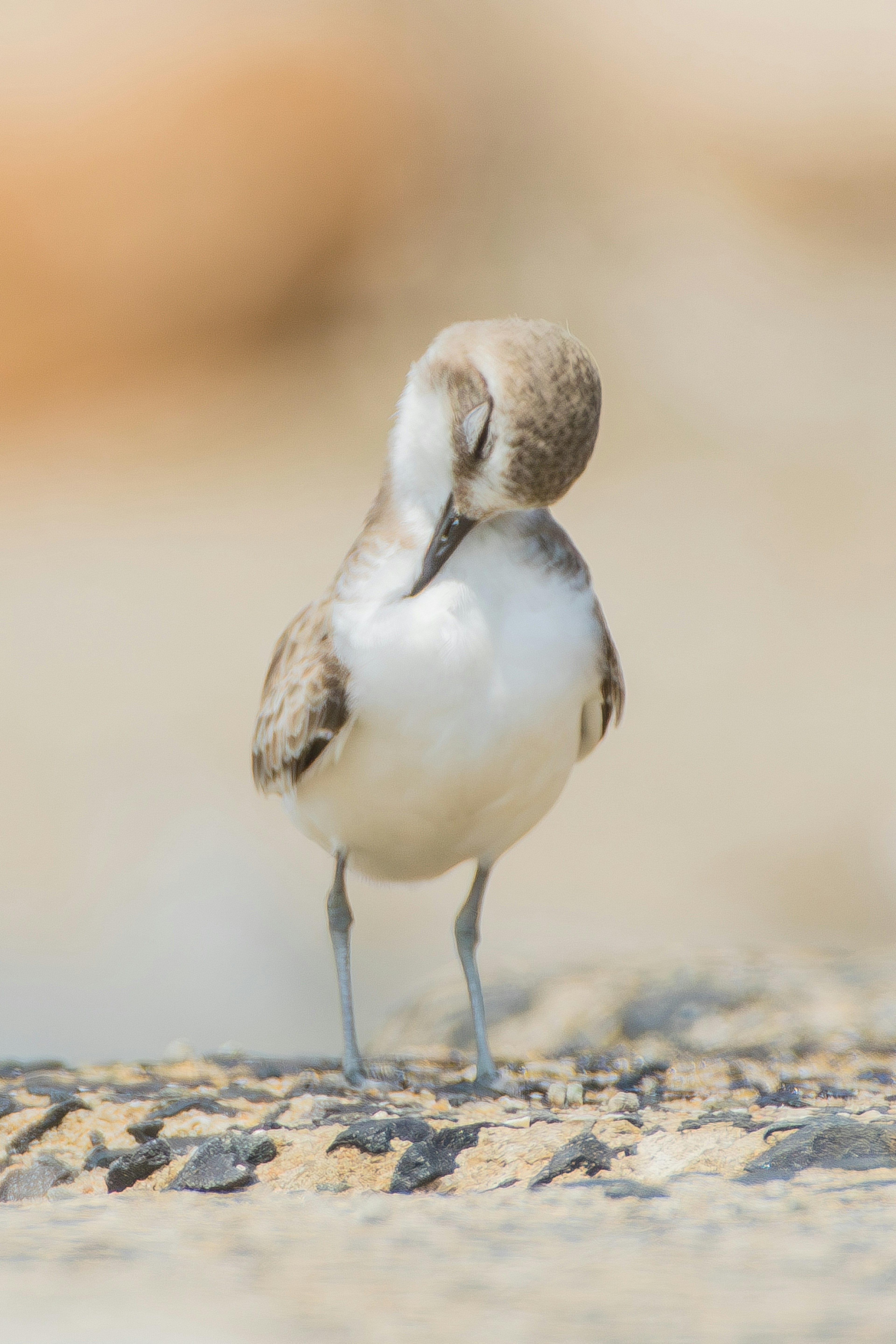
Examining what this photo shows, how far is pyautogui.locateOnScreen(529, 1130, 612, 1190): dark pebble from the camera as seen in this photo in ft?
7.55

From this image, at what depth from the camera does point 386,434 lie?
9375mm

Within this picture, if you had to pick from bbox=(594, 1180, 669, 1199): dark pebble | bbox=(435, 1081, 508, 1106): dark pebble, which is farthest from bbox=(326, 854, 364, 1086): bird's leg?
bbox=(594, 1180, 669, 1199): dark pebble

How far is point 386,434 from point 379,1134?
23.6 ft

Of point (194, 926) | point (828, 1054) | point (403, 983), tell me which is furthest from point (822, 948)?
point (194, 926)

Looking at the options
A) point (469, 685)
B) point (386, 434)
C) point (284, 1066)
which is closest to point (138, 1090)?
point (284, 1066)

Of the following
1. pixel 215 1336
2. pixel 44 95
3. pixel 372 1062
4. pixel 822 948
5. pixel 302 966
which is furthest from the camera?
pixel 44 95

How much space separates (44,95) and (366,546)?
36.1 ft

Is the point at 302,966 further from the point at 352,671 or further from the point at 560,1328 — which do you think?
the point at 560,1328

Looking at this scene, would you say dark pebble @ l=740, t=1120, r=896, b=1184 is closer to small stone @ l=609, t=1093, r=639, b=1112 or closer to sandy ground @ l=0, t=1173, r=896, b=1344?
sandy ground @ l=0, t=1173, r=896, b=1344

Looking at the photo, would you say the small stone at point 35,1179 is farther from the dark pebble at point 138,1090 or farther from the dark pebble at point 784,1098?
the dark pebble at point 784,1098

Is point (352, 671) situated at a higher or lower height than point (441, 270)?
lower

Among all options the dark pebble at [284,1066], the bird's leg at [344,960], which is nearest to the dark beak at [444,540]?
the bird's leg at [344,960]

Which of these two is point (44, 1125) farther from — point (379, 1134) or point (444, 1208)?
point (444, 1208)

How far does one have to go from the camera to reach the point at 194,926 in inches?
368
